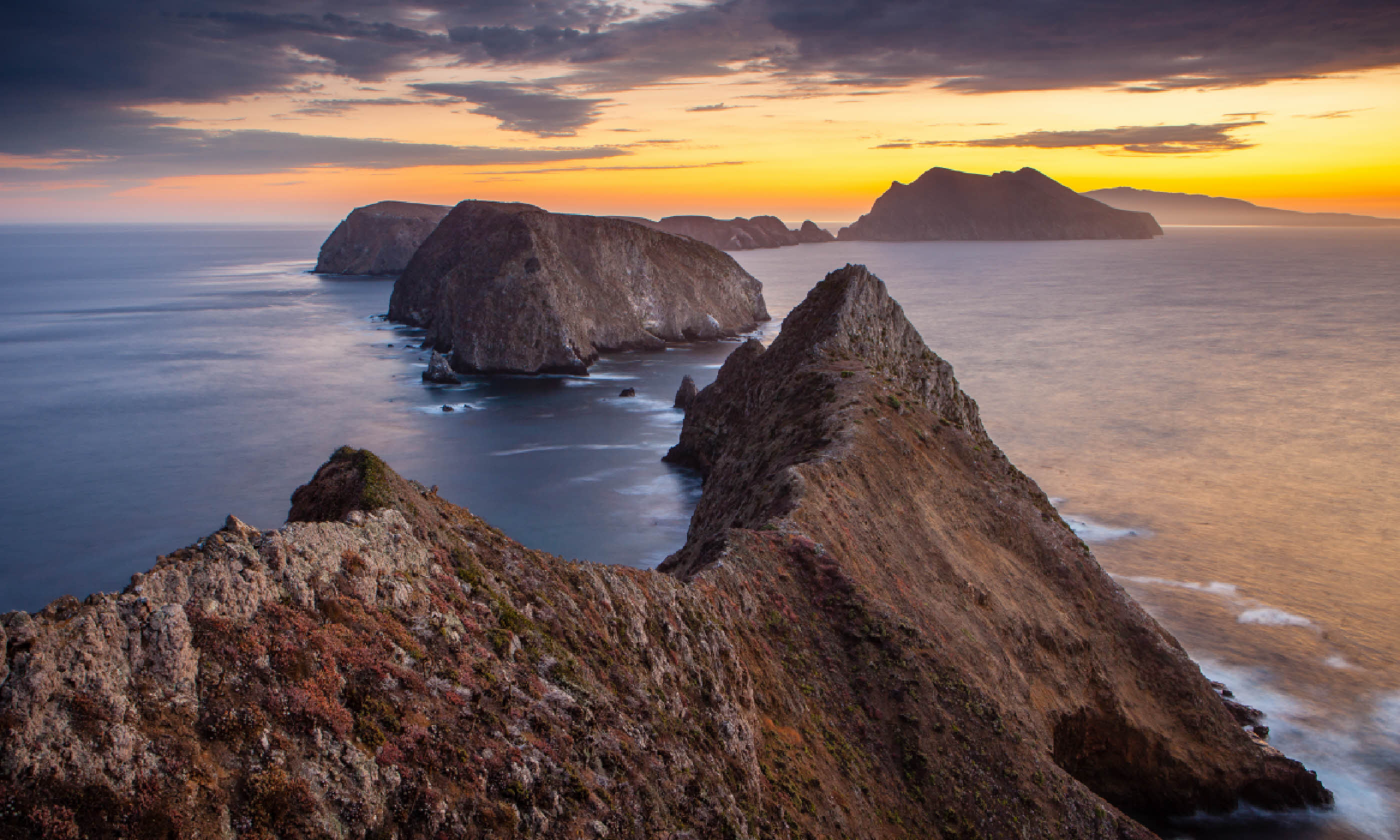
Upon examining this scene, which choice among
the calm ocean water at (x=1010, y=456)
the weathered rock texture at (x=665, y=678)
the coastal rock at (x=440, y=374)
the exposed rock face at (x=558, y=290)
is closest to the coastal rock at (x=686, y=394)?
the calm ocean water at (x=1010, y=456)

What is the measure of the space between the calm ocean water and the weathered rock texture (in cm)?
787

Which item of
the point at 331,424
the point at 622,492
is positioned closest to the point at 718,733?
the point at 622,492

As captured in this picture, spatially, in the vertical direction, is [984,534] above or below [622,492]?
above

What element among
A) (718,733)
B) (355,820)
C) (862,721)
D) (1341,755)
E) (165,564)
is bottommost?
(1341,755)

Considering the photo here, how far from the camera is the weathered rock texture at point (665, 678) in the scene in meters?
9.27

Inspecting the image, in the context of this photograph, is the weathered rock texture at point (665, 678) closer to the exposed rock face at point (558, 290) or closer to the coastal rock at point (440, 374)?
the coastal rock at point (440, 374)

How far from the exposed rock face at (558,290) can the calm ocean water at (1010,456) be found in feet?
22.2

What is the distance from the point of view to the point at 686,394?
289 ft

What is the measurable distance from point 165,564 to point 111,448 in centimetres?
8196

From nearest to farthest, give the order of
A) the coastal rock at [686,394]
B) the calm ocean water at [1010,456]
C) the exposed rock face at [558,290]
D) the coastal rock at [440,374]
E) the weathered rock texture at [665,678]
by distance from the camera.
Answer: the weathered rock texture at [665,678]
the calm ocean water at [1010,456]
the coastal rock at [686,394]
the coastal rock at [440,374]
the exposed rock face at [558,290]

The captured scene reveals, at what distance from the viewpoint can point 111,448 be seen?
257 ft

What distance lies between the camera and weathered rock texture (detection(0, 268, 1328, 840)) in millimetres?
9266

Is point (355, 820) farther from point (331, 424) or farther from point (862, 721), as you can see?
point (331, 424)

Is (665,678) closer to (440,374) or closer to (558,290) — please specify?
(440,374)
